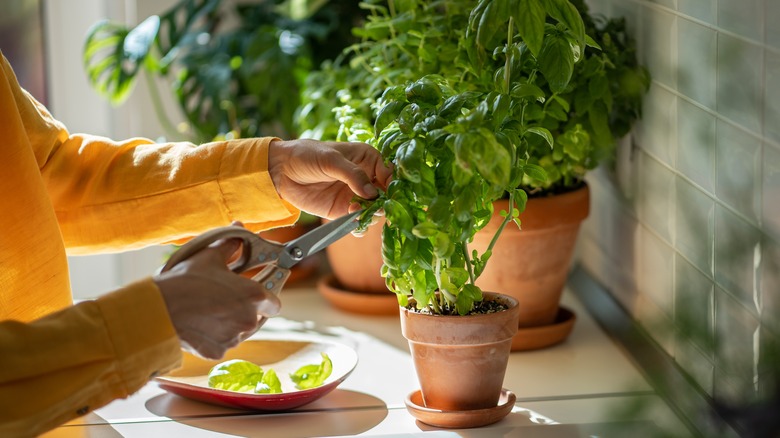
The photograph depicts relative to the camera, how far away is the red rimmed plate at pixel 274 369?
120 cm

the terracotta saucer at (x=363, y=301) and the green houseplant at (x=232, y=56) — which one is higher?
the green houseplant at (x=232, y=56)

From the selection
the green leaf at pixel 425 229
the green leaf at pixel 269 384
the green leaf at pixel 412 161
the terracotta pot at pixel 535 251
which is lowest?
the green leaf at pixel 269 384

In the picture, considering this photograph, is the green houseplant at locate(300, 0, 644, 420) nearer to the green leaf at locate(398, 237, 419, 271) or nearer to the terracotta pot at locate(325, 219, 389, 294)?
the green leaf at locate(398, 237, 419, 271)

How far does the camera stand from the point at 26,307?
3.81 feet

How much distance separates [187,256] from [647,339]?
712 mm

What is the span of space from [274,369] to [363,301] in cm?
31

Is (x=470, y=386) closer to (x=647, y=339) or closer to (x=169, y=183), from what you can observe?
(x=647, y=339)

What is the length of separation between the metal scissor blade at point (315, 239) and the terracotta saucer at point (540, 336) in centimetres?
46

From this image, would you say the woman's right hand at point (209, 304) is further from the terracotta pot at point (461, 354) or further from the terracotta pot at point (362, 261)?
the terracotta pot at point (362, 261)

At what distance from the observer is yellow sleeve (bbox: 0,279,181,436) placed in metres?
0.83

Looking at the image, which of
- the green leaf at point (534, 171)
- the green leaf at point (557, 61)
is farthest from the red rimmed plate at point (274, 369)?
the green leaf at point (557, 61)

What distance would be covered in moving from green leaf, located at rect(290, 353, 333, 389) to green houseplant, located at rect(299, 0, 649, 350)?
0.86 feet

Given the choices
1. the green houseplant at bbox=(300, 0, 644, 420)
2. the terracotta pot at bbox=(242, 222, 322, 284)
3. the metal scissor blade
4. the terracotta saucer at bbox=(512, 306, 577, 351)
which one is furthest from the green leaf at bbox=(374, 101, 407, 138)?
the terracotta pot at bbox=(242, 222, 322, 284)

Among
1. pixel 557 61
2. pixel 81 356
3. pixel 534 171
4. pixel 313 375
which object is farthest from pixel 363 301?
pixel 81 356
